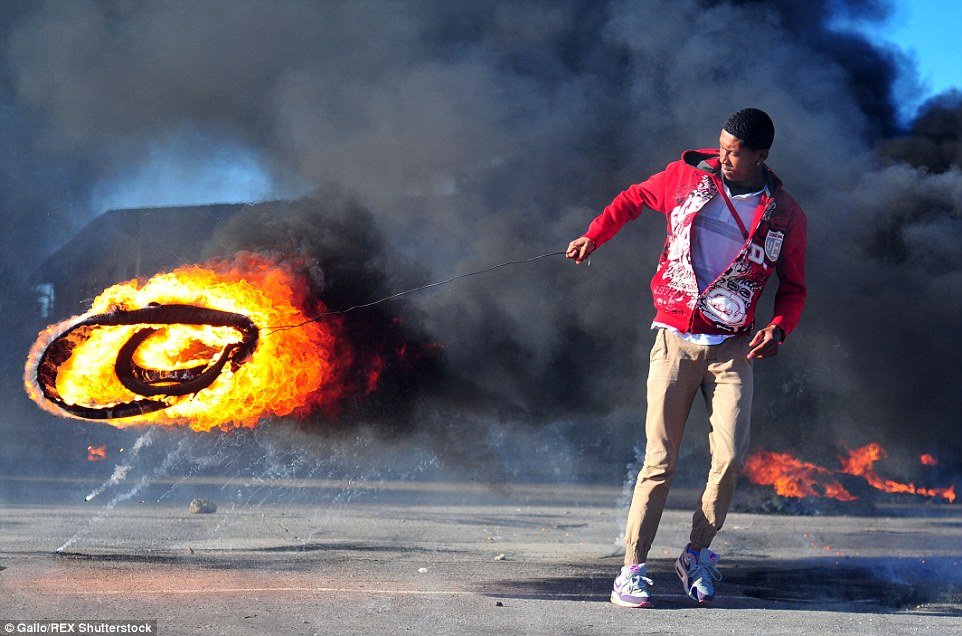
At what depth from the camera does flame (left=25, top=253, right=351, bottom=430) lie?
16.7 ft

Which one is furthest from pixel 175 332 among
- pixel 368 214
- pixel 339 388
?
pixel 368 214

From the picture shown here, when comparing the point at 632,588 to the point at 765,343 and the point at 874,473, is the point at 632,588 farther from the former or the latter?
the point at 874,473

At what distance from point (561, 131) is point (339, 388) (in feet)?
8.27

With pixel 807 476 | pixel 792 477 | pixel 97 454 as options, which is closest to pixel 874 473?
pixel 807 476

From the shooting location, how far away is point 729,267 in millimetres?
3941

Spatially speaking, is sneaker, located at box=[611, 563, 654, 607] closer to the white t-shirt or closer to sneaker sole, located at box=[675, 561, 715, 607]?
sneaker sole, located at box=[675, 561, 715, 607]

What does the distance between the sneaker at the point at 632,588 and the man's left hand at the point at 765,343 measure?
A: 993 mm

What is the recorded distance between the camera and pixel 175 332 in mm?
5230

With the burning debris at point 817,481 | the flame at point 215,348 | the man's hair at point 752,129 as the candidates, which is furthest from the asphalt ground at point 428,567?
the man's hair at point 752,129

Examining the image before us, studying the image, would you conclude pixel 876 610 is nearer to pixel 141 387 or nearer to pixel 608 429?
pixel 141 387

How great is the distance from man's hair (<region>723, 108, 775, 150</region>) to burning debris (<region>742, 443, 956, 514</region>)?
5.61 m

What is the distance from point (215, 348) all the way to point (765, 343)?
117 inches

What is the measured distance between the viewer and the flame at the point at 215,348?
16.7 feet

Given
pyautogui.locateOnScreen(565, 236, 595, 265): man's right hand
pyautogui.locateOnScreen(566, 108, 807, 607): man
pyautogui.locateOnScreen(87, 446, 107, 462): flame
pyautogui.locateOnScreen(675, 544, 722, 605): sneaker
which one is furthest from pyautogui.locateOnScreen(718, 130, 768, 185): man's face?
pyautogui.locateOnScreen(87, 446, 107, 462): flame
